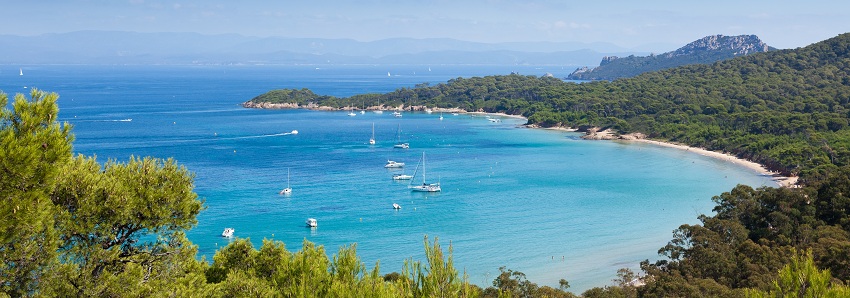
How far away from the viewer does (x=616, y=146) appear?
65375 millimetres

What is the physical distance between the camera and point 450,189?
4538 centimetres

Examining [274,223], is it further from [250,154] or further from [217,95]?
[217,95]

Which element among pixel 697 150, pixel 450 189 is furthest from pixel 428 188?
pixel 697 150

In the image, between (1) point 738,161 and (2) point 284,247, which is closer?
(2) point 284,247

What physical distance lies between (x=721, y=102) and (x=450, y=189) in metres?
44.9

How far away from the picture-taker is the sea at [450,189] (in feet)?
104

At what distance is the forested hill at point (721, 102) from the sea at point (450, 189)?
407 cm

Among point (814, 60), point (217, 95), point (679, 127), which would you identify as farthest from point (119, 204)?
point (217, 95)

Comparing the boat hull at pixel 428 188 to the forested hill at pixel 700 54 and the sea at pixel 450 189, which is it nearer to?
the sea at pixel 450 189

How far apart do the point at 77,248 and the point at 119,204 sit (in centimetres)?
66

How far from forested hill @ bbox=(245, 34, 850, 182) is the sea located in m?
4.07

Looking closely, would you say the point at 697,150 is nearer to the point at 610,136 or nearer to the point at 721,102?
the point at 610,136

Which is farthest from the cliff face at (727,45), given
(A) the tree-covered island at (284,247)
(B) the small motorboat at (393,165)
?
(B) the small motorboat at (393,165)

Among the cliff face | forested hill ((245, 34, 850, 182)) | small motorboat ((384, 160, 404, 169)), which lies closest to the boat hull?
small motorboat ((384, 160, 404, 169))
